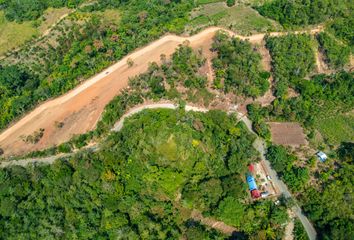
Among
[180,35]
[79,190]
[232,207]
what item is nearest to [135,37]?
[180,35]

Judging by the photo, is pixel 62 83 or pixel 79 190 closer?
pixel 79 190

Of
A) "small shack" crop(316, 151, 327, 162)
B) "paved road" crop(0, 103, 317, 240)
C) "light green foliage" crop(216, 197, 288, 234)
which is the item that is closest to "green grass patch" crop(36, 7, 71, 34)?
"paved road" crop(0, 103, 317, 240)

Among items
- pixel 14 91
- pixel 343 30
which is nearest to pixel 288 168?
pixel 343 30

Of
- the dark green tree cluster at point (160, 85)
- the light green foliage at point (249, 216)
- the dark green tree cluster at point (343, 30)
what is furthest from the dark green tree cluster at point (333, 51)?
the light green foliage at point (249, 216)

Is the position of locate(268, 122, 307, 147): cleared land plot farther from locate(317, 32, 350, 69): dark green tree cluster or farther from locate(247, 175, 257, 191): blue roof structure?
locate(317, 32, 350, 69): dark green tree cluster

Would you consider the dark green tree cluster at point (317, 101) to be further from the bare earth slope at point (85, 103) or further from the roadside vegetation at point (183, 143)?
the bare earth slope at point (85, 103)

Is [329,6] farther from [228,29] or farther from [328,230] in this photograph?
[328,230]

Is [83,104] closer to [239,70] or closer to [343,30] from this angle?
[239,70]
